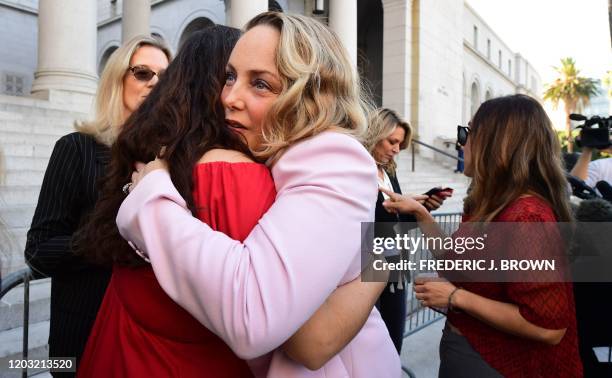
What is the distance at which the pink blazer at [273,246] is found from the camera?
88 centimetres

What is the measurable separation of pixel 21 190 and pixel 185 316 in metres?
4.77

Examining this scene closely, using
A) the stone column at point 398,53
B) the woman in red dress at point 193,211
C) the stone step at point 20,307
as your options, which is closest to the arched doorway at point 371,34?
the stone column at point 398,53

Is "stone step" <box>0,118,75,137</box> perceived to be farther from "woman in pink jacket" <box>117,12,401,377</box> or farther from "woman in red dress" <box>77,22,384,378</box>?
"woman in pink jacket" <box>117,12,401,377</box>

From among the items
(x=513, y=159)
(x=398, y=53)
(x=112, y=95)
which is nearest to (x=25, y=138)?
(x=112, y=95)

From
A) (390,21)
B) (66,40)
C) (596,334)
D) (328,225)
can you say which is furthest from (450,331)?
(390,21)

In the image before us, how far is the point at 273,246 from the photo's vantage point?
35.1 inches

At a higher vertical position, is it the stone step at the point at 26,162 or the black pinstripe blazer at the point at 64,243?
the stone step at the point at 26,162

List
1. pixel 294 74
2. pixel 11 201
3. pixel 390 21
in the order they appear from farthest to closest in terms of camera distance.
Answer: pixel 390 21 → pixel 11 201 → pixel 294 74

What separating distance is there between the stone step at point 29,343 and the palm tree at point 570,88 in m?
64.1

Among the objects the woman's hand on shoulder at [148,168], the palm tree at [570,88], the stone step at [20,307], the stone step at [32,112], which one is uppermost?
the palm tree at [570,88]

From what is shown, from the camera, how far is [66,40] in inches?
328

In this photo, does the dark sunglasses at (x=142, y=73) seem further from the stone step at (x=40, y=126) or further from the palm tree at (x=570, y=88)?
the palm tree at (x=570, y=88)

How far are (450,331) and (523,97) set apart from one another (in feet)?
3.64

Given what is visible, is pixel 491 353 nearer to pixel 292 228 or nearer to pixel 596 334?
pixel 596 334
